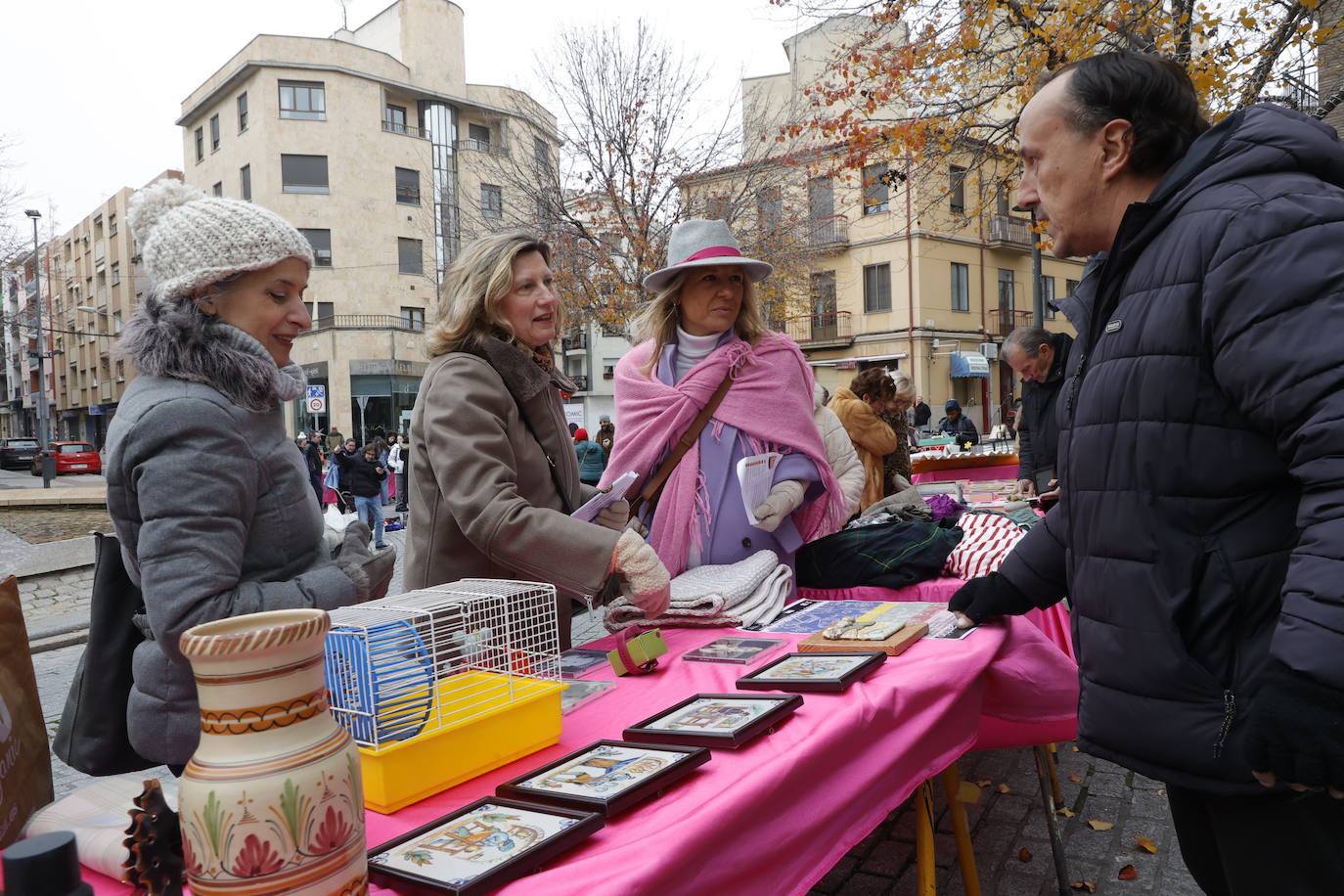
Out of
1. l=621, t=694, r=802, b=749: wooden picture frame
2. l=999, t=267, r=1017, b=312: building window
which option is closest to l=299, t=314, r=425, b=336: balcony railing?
l=999, t=267, r=1017, b=312: building window

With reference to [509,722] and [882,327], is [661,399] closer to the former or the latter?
[509,722]

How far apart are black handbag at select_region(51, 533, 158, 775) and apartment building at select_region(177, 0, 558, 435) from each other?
102ft

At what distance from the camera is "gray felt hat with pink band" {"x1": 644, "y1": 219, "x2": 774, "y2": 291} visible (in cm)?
292

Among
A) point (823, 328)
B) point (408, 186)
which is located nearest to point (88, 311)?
point (408, 186)

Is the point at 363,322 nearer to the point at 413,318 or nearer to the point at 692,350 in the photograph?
the point at 413,318

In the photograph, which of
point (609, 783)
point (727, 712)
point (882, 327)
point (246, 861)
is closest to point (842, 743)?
point (727, 712)

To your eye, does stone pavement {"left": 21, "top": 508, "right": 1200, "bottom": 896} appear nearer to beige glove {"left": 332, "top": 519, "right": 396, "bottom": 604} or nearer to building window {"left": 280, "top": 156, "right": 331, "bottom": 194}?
beige glove {"left": 332, "top": 519, "right": 396, "bottom": 604}

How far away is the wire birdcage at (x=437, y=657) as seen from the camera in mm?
1234

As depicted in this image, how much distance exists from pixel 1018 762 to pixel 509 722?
3.31 metres

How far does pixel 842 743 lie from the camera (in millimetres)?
1515

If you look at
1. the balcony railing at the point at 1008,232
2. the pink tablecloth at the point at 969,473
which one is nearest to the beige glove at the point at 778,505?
the pink tablecloth at the point at 969,473

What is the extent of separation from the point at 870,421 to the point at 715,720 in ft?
17.1

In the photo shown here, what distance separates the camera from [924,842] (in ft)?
6.59

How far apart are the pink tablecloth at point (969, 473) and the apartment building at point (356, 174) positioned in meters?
25.2
